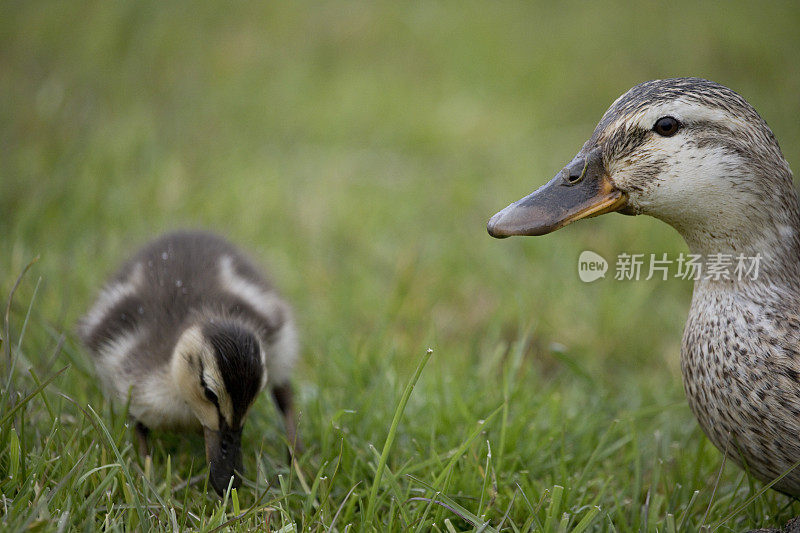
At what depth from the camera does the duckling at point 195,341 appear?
6.64 ft

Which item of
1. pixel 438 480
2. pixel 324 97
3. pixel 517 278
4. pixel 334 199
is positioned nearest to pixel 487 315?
pixel 517 278

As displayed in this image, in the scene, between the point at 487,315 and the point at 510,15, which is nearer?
the point at 487,315

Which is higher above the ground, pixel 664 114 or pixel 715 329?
pixel 664 114

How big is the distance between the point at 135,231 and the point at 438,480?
2.16 meters

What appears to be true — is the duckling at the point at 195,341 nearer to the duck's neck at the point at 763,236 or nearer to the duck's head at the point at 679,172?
the duck's head at the point at 679,172

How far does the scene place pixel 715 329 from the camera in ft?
6.44

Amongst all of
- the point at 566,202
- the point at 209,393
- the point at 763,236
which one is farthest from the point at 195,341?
the point at 763,236

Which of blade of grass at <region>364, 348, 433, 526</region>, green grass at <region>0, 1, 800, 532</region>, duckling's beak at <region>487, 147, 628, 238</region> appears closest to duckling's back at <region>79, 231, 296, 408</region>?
green grass at <region>0, 1, 800, 532</region>

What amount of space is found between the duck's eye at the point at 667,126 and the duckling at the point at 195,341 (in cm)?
117

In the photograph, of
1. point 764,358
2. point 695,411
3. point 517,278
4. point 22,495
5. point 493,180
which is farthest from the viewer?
point 493,180

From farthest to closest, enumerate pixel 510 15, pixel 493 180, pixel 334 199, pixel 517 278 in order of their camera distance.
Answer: pixel 510 15
pixel 493 180
pixel 334 199
pixel 517 278

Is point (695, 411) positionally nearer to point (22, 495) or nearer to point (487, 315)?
point (487, 315)

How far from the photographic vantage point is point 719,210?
1927 mm

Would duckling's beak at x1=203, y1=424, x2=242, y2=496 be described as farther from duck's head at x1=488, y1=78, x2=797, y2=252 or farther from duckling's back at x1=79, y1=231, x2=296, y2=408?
duck's head at x1=488, y1=78, x2=797, y2=252
